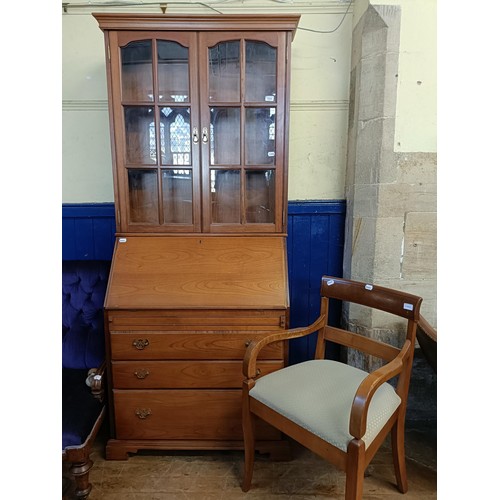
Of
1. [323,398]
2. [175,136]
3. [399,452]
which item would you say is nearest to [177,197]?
[175,136]

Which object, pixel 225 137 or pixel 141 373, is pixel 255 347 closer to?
pixel 141 373

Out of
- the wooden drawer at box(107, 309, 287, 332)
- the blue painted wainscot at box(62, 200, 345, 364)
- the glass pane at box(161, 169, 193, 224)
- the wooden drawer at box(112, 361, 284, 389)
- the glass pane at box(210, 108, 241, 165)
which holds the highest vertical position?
the glass pane at box(210, 108, 241, 165)

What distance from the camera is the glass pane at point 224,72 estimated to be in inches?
67.1

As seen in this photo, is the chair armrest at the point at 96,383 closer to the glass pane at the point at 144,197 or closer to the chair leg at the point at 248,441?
the chair leg at the point at 248,441

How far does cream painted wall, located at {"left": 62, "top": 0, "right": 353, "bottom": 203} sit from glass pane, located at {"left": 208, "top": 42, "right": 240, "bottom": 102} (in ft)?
1.59

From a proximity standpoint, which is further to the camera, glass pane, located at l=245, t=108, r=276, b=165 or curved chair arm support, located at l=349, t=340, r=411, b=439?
glass pane, located at l=245, t=108, r=276, b=165

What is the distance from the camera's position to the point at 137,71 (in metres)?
1.75

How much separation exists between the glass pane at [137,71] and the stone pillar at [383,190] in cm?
110

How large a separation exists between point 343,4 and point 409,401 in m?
2.30

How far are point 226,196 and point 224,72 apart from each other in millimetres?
606

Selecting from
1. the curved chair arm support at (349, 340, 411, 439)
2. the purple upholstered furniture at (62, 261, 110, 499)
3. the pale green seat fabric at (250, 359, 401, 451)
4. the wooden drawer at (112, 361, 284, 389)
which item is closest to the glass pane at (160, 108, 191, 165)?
the purple upholstered furniture at (62, 261, 110, 499)

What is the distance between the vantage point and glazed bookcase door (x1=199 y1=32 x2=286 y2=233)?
1.69 metres

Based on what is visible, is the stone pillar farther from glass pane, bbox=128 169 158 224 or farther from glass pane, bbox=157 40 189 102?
glass pane, bbox=128 169 158 224
